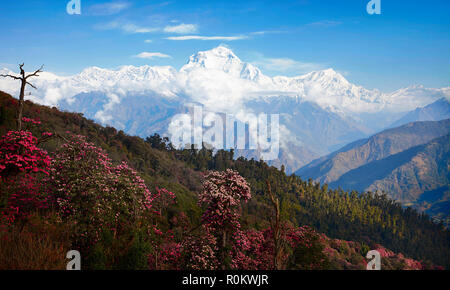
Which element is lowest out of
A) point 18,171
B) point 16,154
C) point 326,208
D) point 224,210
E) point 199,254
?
point 326,208

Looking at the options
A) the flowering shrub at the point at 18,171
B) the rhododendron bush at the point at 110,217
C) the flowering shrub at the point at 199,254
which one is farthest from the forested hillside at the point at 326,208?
the flowering shrub at the point at 199,254

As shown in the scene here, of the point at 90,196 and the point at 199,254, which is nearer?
the point at 199,254

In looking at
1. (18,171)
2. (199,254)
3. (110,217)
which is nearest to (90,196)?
(110,217)

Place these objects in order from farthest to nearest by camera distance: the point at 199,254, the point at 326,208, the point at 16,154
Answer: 1. the point at 326,208
2. the point at 199,254
3. the point at 16,154

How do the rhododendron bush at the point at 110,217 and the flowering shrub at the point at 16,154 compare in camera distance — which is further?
the flowering shrub at the point at 16,154

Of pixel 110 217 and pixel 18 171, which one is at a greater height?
pixel 18 171

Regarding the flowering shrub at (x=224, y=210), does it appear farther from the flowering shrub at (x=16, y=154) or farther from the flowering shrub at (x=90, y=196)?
the flowering shrub at (x=16, y=154)

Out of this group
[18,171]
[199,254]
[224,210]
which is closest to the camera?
[18,171]

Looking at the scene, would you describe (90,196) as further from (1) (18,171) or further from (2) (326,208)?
(2) (326,208)

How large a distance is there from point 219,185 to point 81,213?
5.69 meters

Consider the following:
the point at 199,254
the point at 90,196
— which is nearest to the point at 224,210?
the point at 199,254
